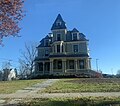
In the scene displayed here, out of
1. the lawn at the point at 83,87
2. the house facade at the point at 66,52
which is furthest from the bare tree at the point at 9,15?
the house facade at the point at 66,52

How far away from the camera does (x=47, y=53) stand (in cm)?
5662

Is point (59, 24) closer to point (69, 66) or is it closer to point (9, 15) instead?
point (69, 66)

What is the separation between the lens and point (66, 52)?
53.3 meters

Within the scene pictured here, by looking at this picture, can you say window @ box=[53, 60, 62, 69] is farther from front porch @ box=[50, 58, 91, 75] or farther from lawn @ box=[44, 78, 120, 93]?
lawn @ box=[44, 78, 120, 93]

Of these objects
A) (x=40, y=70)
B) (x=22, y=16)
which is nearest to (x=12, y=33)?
(x=22, y=16)

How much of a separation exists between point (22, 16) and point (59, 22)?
40.6m

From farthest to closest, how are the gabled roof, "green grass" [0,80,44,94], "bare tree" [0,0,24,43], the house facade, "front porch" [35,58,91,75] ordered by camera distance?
the gabled roof
the house facade
"front porch" [35,58,91,75]
"green grass" [0,80,44,94]
"bare tree" [0,0,24,43]

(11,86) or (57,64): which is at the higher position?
(57,64)

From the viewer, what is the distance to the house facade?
51.9m

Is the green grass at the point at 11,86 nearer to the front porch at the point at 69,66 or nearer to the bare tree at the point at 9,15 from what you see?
the bare tree at the point at 9,15

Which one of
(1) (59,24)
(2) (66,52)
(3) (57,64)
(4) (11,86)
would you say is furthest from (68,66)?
(4) (11,86)

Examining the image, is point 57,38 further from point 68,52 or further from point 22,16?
point 22,16

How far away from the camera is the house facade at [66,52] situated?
170ft

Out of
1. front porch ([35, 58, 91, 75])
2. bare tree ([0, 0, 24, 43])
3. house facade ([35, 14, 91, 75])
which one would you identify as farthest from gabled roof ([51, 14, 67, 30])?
bare tree ([0, 0, 24, 43])
